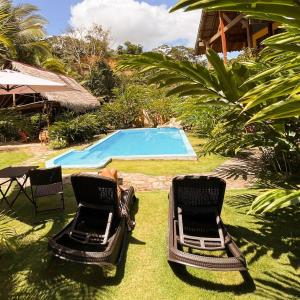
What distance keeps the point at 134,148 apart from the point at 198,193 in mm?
13387

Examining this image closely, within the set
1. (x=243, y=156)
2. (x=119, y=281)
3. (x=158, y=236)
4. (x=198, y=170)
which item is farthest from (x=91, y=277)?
(x=243, y=156)

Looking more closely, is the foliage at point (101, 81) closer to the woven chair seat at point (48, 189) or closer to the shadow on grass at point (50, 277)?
the woven chair seat at point (48, 189)

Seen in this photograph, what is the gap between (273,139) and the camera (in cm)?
287

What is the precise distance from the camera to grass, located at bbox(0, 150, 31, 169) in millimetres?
12680

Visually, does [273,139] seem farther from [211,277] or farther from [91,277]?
[91,277]

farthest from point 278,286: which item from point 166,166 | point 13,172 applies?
point 166,166

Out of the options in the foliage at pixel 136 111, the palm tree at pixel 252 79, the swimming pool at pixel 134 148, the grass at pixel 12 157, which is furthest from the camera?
the foliage at pixel 136 111

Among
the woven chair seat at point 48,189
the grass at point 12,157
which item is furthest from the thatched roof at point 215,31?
the woven chair seat at point 48,189

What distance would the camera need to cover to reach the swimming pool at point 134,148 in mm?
11781

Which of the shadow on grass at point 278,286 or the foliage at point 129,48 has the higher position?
the foliage at point 129,48

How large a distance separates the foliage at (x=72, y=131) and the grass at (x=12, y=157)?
1.80m

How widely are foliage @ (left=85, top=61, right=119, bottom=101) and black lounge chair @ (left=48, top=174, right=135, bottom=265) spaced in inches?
1246

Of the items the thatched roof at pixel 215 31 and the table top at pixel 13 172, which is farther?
the thatched roof at pixel 215 31

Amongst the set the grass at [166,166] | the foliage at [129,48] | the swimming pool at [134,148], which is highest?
the foliage at [129,48]
